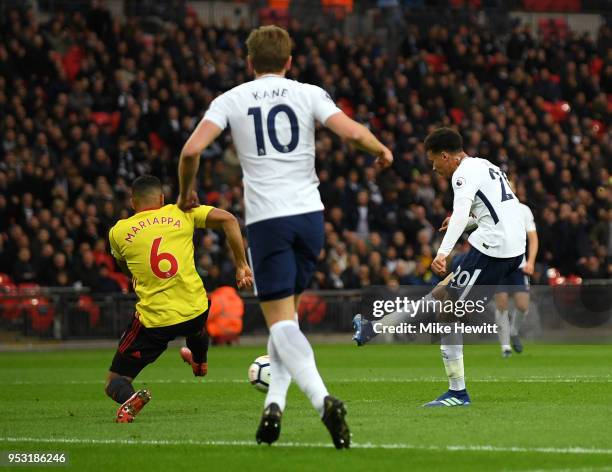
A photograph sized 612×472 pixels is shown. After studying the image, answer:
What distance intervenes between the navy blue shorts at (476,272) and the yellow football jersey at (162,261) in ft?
7.49

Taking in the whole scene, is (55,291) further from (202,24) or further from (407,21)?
(407,21)

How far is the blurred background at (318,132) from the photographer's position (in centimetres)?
2466

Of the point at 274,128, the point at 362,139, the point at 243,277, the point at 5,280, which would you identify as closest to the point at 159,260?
the point at 243,277

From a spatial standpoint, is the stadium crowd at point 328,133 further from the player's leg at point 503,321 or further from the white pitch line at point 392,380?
the white pitch line at point 392,380

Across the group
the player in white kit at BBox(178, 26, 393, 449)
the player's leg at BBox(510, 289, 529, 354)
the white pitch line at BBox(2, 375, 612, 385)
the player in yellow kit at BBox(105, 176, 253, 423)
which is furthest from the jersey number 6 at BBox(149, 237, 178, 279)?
the player's leg at BBox(510, 289, 529, 354)

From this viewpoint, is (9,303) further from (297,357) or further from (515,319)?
(297,357)

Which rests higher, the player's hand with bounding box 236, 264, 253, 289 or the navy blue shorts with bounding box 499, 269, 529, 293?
the player's hand with bounding box 236, 264, 253, 289

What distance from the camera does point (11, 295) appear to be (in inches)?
925

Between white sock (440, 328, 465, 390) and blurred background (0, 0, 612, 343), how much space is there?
42.9 feet

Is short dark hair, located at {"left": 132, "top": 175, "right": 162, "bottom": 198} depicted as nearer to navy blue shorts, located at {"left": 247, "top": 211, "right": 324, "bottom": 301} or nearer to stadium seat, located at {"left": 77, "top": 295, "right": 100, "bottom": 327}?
navy blue shorts, located at {"left": 247, "top": 211, "right": 324, "bottom": 301}

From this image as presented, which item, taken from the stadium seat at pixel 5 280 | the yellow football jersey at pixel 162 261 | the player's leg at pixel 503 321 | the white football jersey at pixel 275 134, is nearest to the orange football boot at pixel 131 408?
the yellow football jersey at pixel 162 261

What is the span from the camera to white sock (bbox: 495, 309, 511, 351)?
18928mm

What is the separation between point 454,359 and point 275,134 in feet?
11.3

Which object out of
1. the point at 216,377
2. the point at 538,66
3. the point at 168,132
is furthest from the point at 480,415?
the point at 538,66
